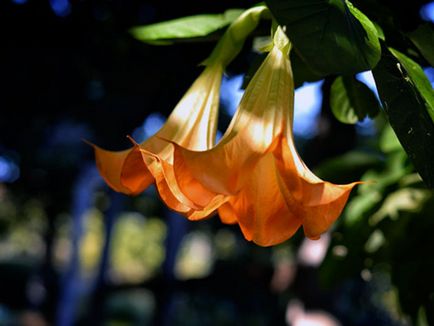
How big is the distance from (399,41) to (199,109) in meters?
0.21

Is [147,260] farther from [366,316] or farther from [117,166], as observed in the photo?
[117,166]

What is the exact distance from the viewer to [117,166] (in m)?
0.58

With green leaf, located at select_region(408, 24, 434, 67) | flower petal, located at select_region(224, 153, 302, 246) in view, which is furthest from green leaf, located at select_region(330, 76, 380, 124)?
flower petal, located at select_region(224, 153, 302, 246)

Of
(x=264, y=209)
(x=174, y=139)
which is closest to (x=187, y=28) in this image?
(x=174, y=139)

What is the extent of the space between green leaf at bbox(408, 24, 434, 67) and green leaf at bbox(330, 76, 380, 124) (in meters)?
0.14

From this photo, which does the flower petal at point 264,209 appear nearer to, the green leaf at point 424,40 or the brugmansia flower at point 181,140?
the brugmansia flower at point 181,140

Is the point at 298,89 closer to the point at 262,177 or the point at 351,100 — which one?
the point at 351,100

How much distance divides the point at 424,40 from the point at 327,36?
20cm

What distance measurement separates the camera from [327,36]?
44cm

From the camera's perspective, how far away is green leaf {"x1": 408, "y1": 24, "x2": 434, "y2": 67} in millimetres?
591

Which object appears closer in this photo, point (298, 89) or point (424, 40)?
point (424, 40)

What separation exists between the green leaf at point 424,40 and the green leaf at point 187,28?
0.66 feet

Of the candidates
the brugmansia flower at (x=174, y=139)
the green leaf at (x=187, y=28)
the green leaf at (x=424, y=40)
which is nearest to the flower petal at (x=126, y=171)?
the brugmansia flower at (x=174, y=139)

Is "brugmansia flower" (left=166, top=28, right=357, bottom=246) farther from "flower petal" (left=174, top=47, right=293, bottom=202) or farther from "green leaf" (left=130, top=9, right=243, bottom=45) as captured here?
"green leaf" (left=130, top=9, right=243, bottom=45)
